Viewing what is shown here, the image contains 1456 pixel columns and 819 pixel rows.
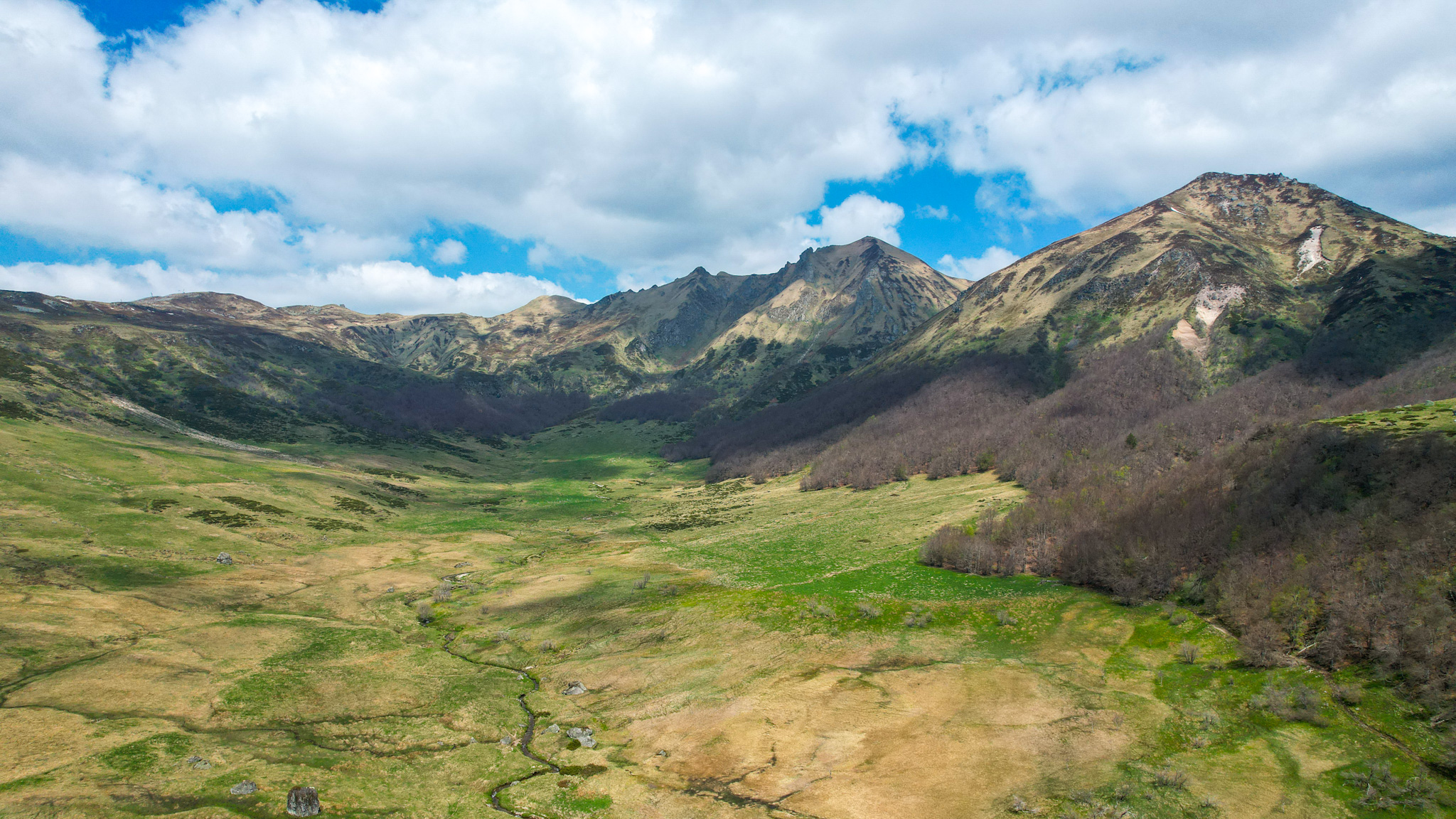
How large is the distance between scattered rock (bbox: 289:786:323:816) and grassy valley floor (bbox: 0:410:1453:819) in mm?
555

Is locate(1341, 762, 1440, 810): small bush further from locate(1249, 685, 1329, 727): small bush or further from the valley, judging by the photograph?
locate(1249, 685, 1329, 727): small bush

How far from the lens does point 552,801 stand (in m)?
27.4

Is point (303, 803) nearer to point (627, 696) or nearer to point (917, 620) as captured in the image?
point (627, 696)

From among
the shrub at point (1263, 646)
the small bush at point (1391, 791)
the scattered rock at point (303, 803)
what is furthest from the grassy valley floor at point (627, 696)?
the shrub at point (1263, 646)

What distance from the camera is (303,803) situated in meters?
23.2

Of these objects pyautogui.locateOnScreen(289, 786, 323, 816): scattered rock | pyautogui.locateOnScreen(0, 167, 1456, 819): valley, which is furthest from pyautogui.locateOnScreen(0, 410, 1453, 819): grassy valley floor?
pyautogui.locateOnScreen(289, 786, 323, 816): scattered rock

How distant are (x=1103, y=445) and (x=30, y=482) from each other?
196 metres

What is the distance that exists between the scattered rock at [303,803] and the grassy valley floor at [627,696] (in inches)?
21.8

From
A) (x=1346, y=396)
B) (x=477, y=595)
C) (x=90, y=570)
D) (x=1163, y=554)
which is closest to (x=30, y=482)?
(x=90, y=570)

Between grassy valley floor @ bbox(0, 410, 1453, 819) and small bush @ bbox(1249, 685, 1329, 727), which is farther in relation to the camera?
small bush @ bbox(1249, 685, 1329, 727)

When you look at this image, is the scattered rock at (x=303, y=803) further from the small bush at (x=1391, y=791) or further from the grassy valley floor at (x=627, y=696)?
the small bush at (x=1391, y=791)

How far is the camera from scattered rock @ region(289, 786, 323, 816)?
2291 centimetres

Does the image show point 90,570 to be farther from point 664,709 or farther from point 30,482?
point 664,709

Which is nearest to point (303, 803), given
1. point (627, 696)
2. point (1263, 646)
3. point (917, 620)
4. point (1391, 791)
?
point (627, 696)
